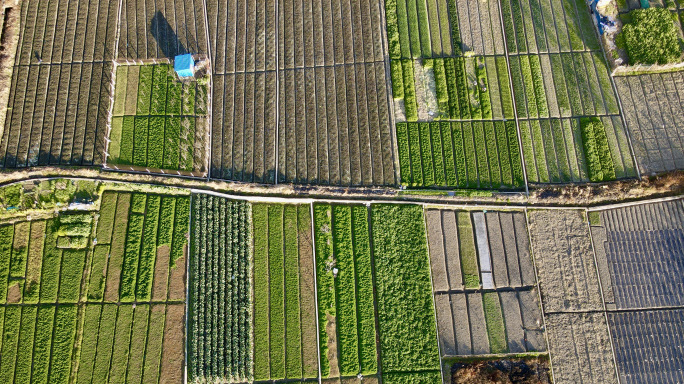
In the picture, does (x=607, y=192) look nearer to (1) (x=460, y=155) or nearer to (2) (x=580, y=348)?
(1) (x=460, y=155)

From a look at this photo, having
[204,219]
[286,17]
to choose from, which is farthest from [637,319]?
[286,17]

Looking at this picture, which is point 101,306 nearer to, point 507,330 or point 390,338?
point 390,338

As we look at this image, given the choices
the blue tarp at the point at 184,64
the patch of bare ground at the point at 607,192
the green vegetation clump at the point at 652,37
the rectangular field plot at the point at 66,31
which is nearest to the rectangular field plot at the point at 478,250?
the patch of bare ground at the point at 607,192

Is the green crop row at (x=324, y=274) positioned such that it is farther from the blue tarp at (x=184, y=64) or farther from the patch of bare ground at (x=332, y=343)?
the blue tarp at (x=184, y=64)

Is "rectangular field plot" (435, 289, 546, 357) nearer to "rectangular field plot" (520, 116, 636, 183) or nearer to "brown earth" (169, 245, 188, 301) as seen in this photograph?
"rectangular field plot" (520, 116, 636, 183)

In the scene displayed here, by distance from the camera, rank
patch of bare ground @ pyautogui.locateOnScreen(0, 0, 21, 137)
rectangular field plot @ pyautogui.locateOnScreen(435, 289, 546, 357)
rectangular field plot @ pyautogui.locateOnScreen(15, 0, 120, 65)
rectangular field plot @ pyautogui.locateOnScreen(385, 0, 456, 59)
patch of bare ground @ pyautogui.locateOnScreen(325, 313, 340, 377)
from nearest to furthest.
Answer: patch of bare ground @ pyautogui.locateOnScreen(325, 313, 340, 377)
rectangular field plot @ pyautogui.locateOnScreen(435, 289, 546, 357)
patch of bare ground @ pyautogui.locateOnScreen(0, 0, 21, 137)
rectangular field plot @ pyautogui.locateOnScreen(15, 0, 120, 65)
rectangular field plot @ pyautogui.locateOnScreen(385, 0, 456, 59)

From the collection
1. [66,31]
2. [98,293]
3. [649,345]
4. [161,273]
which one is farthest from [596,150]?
[66,31]

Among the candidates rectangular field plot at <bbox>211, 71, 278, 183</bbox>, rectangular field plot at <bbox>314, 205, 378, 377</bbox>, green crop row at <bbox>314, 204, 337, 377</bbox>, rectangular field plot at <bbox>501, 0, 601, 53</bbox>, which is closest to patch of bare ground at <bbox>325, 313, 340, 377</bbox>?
rectangular field plot at <bbox>314, 205, 378, 377</bbox>
